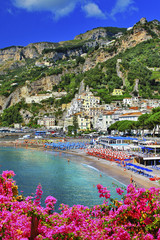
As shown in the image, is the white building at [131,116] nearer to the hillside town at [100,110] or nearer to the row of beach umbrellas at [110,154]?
the hillside town at [100,110]

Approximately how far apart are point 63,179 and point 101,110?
2698 inches

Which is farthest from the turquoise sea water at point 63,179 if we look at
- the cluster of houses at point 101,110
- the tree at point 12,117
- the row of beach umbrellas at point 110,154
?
the tree at point 12,117

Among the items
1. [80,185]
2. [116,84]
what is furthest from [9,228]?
[116,84]

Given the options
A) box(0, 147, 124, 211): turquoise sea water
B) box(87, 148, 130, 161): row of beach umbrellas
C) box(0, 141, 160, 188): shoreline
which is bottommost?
box(0, 147, 124, 211): turquoise sea water

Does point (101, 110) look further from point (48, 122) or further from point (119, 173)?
point (119, 173)

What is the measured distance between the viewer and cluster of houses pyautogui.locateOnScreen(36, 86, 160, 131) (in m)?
90.9

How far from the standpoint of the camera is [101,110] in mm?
101125

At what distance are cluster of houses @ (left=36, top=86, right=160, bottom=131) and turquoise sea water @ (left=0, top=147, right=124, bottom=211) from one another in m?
42.5

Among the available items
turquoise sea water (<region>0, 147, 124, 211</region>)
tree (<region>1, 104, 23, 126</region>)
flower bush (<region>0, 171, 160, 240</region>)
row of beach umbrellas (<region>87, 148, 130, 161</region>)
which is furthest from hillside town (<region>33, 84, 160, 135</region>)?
flower bush (<region>0, 171, 160, 240</region>)

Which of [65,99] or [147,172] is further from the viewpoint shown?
[65,99]

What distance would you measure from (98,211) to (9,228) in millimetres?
4001

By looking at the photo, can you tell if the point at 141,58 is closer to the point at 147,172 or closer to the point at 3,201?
the point at 147,172

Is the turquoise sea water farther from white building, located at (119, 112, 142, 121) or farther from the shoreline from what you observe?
white building, located at (119, 112, 142, 121)

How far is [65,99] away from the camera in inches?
5123
